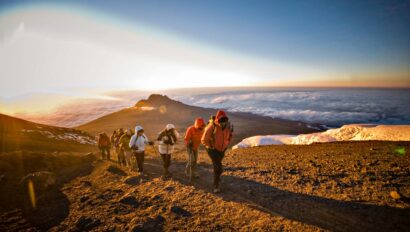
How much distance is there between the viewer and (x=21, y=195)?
6.80 meters

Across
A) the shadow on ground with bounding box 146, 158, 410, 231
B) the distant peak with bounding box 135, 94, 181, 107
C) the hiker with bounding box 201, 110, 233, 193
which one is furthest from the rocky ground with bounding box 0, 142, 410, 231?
the distant peak with bounding box 135, 94, 181, 107

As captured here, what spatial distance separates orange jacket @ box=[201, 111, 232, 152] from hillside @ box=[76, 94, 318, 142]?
111ft

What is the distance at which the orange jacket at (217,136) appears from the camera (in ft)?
18.3

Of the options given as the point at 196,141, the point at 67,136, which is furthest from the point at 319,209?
the point at 67,136

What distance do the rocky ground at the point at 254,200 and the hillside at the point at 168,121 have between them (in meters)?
31.9

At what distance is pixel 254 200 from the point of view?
539 cm

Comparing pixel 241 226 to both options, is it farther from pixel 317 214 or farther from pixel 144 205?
pixel 144 205

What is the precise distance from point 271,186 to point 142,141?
4.82 m

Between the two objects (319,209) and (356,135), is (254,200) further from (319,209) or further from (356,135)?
(356,135)

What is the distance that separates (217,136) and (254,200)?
1.88 meters

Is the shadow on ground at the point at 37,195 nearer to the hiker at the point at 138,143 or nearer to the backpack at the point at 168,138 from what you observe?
the hiker at the point at 138,143

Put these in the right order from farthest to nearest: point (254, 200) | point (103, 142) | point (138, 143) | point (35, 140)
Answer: point (35, 140) < point (103, 142) < point (138, 143) < point (254, 200)

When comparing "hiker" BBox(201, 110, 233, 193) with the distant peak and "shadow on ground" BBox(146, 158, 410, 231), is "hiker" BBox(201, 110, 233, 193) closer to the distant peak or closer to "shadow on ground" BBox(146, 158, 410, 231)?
"shadow on ground" BBox(146, 158, 410, 231)

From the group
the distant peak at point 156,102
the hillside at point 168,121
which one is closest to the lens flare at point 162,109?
the hillside at point 168,121
